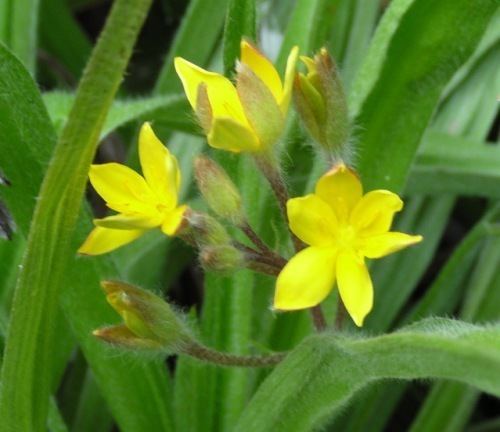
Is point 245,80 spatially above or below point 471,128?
above

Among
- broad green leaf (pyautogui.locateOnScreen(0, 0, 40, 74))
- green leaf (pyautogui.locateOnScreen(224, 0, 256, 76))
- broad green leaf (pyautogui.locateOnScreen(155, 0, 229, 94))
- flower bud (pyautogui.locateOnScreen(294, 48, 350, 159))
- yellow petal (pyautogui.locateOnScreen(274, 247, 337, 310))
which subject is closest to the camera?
yellow petal (pyautogui.locateOnScreen(274, 247, 337, 310))

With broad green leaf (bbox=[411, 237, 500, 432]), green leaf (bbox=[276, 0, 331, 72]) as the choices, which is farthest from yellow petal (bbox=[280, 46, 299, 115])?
broad green leaf (bbox=[411, 237, 500, 432])

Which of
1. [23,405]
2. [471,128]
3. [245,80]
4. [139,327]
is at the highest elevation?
[245,80]

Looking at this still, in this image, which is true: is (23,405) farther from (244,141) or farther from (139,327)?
(244,141)

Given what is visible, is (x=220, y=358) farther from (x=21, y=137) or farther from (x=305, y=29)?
(x=305, y=29)

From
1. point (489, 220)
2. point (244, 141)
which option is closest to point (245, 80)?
point (244, 141)

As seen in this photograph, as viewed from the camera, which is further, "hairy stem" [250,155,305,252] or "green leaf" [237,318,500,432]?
"hairy stem" [250,155,305,252]

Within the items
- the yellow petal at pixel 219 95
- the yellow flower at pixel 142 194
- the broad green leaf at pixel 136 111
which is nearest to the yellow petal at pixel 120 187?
the yellow flower at pixel 142 194

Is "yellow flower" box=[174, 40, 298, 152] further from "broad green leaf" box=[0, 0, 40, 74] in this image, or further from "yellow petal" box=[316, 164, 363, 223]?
"broad green leaf" box=[0, 0, 40, 74]
